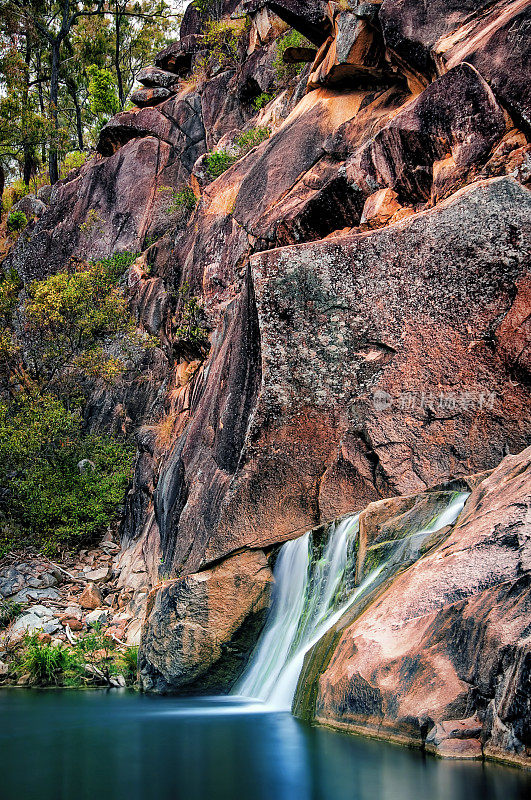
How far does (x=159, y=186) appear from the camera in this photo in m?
28.8

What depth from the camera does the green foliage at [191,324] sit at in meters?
19.7

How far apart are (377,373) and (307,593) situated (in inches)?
143

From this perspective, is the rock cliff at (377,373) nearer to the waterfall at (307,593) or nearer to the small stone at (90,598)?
the waterfall at (307,593)

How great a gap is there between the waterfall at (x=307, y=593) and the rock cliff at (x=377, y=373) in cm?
42

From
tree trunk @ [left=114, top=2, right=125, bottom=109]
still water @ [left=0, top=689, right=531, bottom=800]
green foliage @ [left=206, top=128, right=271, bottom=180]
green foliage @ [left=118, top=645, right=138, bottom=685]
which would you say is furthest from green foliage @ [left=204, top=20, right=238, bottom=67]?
still water @ [left=0, top=689, right=531, bottom=800]

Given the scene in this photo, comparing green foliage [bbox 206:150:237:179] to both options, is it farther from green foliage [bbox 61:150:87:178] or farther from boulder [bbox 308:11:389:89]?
green foliage [bbox 61:150:87:178]

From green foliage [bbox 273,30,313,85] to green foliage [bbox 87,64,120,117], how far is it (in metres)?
15.0

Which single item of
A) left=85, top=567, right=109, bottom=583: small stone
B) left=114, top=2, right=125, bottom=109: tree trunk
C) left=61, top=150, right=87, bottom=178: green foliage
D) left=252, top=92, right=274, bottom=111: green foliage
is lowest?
left=85, top=567, right=109, bottom=583: small stone

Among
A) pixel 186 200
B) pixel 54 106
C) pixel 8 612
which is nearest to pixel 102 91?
pixel 54 106

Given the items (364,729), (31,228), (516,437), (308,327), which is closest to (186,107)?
(31,228)

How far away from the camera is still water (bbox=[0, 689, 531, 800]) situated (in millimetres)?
4801

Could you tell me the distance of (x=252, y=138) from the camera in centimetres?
2236

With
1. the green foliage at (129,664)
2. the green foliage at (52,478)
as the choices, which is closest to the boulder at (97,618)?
the green foliage at (129,664)

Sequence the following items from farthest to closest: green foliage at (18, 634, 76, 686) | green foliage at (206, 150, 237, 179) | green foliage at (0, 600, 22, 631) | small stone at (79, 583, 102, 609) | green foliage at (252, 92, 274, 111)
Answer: green foliage at (252, 92, 274, 111), green foliage at (206, 150, 237, 179), small stone at (79, 583, 102, 609), green foliage at (0, 600, 22, 631), green foliage at (18, 634, 76, 686)
